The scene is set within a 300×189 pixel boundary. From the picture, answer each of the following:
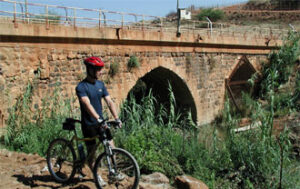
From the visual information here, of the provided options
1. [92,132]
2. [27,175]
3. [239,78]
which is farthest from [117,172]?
[239,78]

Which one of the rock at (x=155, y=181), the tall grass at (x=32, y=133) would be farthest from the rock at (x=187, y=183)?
the tall grass at (x=32, y=133)

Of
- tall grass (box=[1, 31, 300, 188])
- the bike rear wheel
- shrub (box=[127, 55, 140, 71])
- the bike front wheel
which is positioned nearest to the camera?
the bike front wheel

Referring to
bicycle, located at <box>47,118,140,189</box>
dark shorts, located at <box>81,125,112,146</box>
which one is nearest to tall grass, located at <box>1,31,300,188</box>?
bicycle, located at <box>47,118,140,189</box>

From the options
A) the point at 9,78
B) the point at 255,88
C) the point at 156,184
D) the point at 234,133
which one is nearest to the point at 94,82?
the point at 156,184

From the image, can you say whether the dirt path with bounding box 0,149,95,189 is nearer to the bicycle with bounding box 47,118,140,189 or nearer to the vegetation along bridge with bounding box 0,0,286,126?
the bicycle with bounding box 47,118,140,189

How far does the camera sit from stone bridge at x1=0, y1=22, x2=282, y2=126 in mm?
8555

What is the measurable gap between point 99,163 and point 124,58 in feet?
25.1

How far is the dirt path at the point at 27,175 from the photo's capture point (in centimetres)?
433

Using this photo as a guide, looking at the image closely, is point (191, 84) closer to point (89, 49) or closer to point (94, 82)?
point (89, 49)

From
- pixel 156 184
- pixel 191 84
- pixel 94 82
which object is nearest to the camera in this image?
pixel 94 82

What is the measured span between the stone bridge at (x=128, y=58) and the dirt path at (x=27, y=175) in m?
2.90

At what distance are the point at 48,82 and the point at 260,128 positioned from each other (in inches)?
222

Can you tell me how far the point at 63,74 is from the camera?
379 inches

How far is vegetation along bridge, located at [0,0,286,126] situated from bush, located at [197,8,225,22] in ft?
55.9
